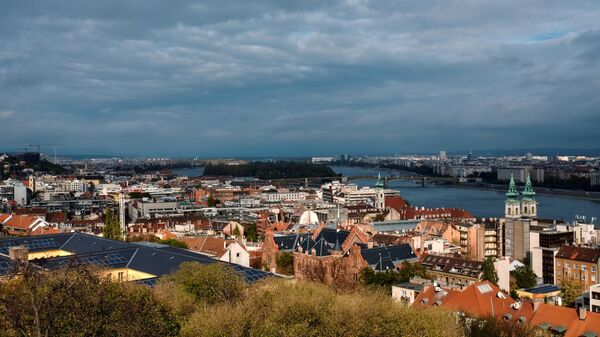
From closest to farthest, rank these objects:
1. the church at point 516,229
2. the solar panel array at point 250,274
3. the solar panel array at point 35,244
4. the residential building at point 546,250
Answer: the solar panel array at point 250,274, the solar panel array at point 35,244, the residential building at point 546,250, the church at point 516,229

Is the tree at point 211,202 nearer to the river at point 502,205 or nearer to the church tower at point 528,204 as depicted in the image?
the river at point 502,205

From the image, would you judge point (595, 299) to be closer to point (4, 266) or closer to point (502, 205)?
point (4, 266)

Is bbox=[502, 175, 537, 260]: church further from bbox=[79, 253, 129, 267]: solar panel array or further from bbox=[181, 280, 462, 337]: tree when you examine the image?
bbox=[181, 280, 462, 337]: tree

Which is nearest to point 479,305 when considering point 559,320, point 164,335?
point 559,320

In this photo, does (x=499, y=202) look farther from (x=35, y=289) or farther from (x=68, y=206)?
(x=35, y=289)

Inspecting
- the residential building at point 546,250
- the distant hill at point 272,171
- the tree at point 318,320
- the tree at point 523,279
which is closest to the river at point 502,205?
the residential building at point 546,250

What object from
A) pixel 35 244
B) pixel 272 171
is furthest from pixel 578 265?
pixel 272 171

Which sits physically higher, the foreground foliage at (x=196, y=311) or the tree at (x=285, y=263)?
the foreground foliage at (x=196, y=311)
